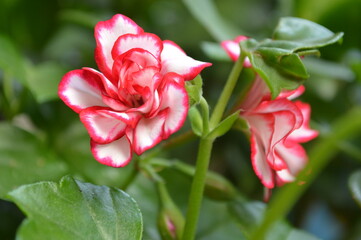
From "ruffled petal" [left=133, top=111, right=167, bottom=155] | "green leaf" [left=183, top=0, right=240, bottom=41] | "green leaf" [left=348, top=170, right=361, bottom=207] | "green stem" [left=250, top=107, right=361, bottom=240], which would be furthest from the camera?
"green leaf" [left=183, top=0, right=240, bottom=41]

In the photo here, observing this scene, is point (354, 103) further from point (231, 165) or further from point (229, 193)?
point (229, 193)

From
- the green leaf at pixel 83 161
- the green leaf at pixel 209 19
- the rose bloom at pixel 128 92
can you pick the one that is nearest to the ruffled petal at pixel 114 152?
the rose bloom at pixel 128 92

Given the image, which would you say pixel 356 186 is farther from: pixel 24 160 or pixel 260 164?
pixel 24 160

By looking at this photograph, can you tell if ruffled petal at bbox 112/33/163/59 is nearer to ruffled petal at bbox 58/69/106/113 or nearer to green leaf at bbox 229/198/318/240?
ruffled petal at bbox 58/69/106/113

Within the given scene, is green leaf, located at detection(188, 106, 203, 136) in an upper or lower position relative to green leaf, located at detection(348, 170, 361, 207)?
upper

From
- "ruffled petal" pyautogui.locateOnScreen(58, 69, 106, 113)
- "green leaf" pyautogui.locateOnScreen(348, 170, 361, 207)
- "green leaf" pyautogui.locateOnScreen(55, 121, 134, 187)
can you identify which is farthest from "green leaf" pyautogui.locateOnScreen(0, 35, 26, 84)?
"green leaf" pyautogui.locateOnScreen(348, 170, 361, 207)

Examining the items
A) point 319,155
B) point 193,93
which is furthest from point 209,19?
point 319,155

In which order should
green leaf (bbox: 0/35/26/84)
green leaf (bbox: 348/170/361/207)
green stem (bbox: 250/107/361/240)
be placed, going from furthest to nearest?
green leaf (bbox: 0/35/26/84) < green leaf (bbox: 348/170/361/207) < green stem (bbox: 250/107/361/240)
